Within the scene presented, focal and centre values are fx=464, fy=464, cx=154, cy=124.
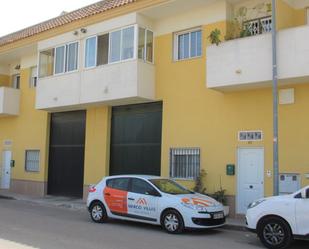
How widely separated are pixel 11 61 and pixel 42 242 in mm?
17478

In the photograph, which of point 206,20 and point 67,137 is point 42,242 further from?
point 67,137

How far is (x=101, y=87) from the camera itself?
18.1 meters

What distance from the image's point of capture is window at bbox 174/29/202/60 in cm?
1670

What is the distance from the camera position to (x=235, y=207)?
1498 centimetres

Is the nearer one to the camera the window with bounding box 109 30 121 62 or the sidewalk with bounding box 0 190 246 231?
the sidewalk with bounding box 0 190 246 231

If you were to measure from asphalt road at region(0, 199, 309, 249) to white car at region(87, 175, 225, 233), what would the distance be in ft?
1.04

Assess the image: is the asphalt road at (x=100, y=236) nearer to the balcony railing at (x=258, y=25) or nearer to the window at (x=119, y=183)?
the window at (x=119, y=183)

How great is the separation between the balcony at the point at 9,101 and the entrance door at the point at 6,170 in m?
2.33

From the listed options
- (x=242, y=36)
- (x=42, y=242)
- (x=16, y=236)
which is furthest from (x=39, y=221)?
(x=242, y=36)

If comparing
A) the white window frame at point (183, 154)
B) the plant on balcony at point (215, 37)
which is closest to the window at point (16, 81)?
the white window frame at point (183, 154)

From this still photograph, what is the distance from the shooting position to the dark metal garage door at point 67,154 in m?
20.9

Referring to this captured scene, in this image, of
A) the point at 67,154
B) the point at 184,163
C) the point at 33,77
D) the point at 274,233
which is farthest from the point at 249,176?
the point at 33,77

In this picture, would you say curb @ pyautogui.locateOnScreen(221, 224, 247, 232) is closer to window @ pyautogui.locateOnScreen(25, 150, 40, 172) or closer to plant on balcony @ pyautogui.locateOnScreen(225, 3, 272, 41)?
plant on balcony @ pyautogui.locateOnScreen(225, 3, 272, 41)

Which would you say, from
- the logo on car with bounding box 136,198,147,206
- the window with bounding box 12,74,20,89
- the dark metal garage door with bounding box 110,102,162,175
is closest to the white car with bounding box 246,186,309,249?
the logo on car with bounding box 136,198,147,206
